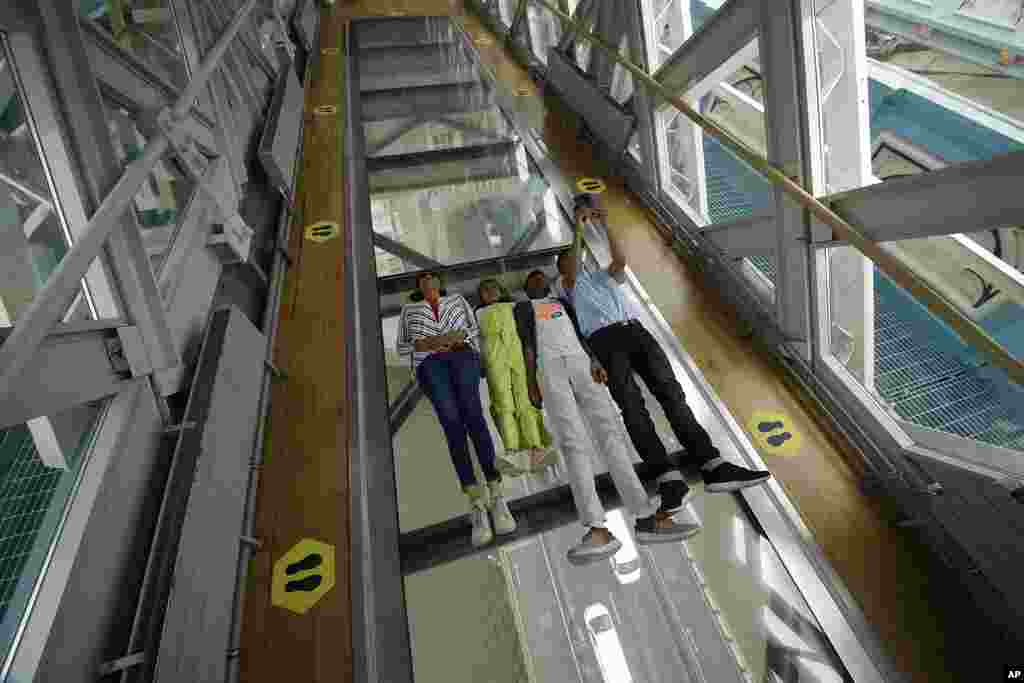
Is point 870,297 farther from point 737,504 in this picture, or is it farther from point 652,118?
point 652,118

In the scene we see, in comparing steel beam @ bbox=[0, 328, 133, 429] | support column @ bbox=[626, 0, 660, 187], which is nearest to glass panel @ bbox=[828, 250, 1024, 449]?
support column @ bbox=[626, 0, 660, 187]

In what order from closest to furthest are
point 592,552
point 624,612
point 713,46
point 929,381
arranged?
1. point 592,552
2. point 713,46
3. point 624,612
4. point 929,381

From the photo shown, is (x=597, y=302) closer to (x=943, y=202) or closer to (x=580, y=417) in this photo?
(x=580, y=417)

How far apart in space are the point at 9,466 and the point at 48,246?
890 millimetres

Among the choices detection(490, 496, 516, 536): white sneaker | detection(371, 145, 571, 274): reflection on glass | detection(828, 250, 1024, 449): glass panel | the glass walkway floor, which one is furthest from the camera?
detection(371, 145, 571, 274): reflection on glass

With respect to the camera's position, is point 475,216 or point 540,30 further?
point 540,30

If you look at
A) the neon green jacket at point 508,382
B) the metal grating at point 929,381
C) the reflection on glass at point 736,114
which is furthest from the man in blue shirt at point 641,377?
the reflection on glass at point 736,114

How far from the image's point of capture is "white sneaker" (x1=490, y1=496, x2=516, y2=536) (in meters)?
2.93

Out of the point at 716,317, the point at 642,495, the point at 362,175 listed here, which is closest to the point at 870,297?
the point at 716,317

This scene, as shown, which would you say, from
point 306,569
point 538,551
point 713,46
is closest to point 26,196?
point 306,569

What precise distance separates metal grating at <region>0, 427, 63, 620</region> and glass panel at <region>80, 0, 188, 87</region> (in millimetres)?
2543

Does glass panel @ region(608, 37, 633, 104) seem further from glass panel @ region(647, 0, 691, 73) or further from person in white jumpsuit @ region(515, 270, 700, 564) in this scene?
person in white jumpsuit @ region(515, 270, 700, 564)

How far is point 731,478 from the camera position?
2.87 metres

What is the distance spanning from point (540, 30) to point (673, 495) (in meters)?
8.16
